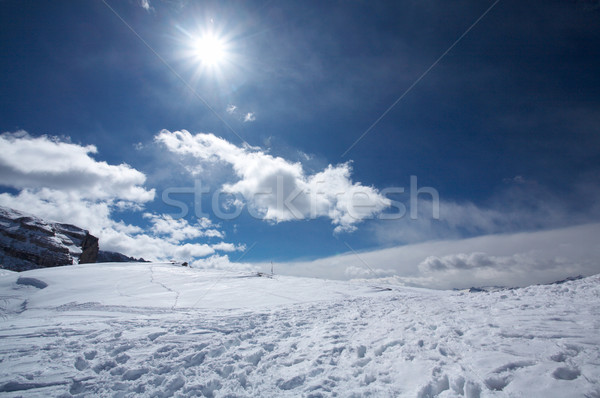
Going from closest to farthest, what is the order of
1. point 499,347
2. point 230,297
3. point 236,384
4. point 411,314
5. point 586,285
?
point 236,384 → point 499,347 → point 411,314 → point 586,285 → point 230,297

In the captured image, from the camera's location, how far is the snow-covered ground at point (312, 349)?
15.1 feet

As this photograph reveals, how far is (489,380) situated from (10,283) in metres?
22.3

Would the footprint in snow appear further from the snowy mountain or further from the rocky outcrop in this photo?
the rocky outcrop

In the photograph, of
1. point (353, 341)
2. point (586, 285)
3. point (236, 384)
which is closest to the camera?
point (236, 384)

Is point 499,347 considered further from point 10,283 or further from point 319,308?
point 10,283

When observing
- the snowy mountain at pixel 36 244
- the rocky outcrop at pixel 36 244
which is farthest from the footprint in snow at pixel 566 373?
the rocky outcrop at pixel 36 244

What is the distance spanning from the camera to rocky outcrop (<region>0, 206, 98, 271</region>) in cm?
10544

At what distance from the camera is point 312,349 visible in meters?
6.48

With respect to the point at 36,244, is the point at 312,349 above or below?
below

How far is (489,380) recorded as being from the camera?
14.3 feet

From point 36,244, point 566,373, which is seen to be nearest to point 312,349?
point 566,373

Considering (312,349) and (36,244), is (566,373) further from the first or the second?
(36,244)

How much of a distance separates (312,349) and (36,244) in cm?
15448

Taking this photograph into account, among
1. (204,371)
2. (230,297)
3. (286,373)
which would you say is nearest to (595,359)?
(286,373)
